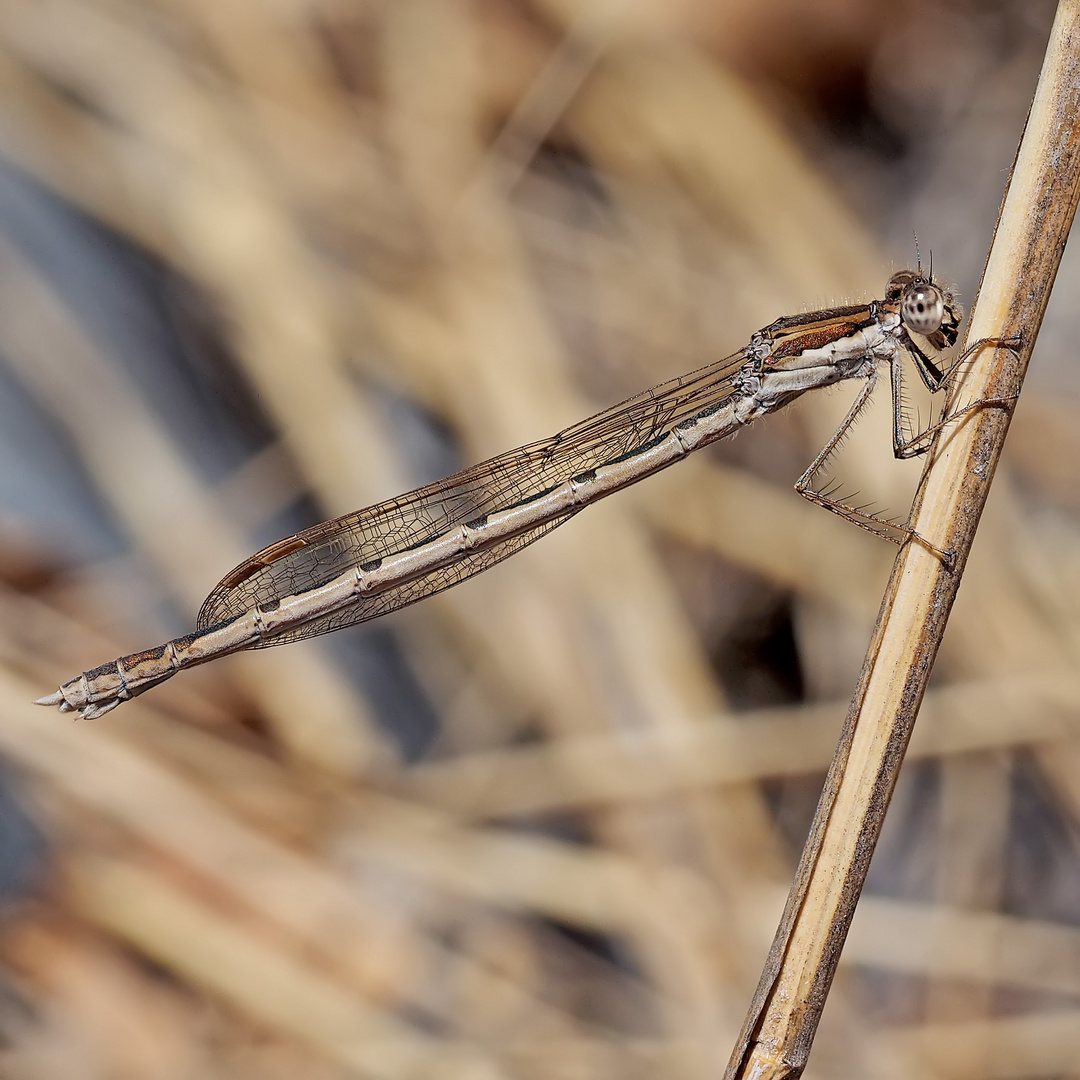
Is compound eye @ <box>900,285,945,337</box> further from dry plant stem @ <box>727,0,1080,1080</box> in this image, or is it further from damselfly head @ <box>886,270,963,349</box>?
dry plant stem @ <box>727,0,1080,1080</box>

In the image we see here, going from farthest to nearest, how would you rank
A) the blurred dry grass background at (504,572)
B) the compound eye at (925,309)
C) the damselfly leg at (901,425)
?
the blurred dry grass background at (504,572)
the compound eye at (925,309)
the damselfly leg at (901,425)

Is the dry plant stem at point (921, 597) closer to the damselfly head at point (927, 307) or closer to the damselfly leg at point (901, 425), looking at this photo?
the damselfly leg at point (901, 425)

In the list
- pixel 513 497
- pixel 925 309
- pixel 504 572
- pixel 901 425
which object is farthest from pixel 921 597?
pixel 504 572

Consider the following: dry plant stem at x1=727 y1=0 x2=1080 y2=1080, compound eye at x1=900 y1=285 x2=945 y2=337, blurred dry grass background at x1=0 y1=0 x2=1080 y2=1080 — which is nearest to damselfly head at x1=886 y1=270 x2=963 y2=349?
compound eye at x1=900 y1=285 x2=945 y2=337

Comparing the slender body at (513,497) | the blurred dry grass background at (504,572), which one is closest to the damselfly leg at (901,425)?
the slender body at (513,497)

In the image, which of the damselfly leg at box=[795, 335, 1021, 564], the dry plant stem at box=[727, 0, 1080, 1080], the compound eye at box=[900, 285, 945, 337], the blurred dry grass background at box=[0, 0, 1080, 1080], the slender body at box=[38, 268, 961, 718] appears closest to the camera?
the dry plant stem at box=[727, 0, 1080, 1080]

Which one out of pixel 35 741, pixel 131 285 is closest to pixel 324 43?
pixel 131 285

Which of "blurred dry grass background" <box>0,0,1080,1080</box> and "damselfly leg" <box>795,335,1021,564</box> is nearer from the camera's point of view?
"damselfly leg" <box>795,335,1021,564</box>
